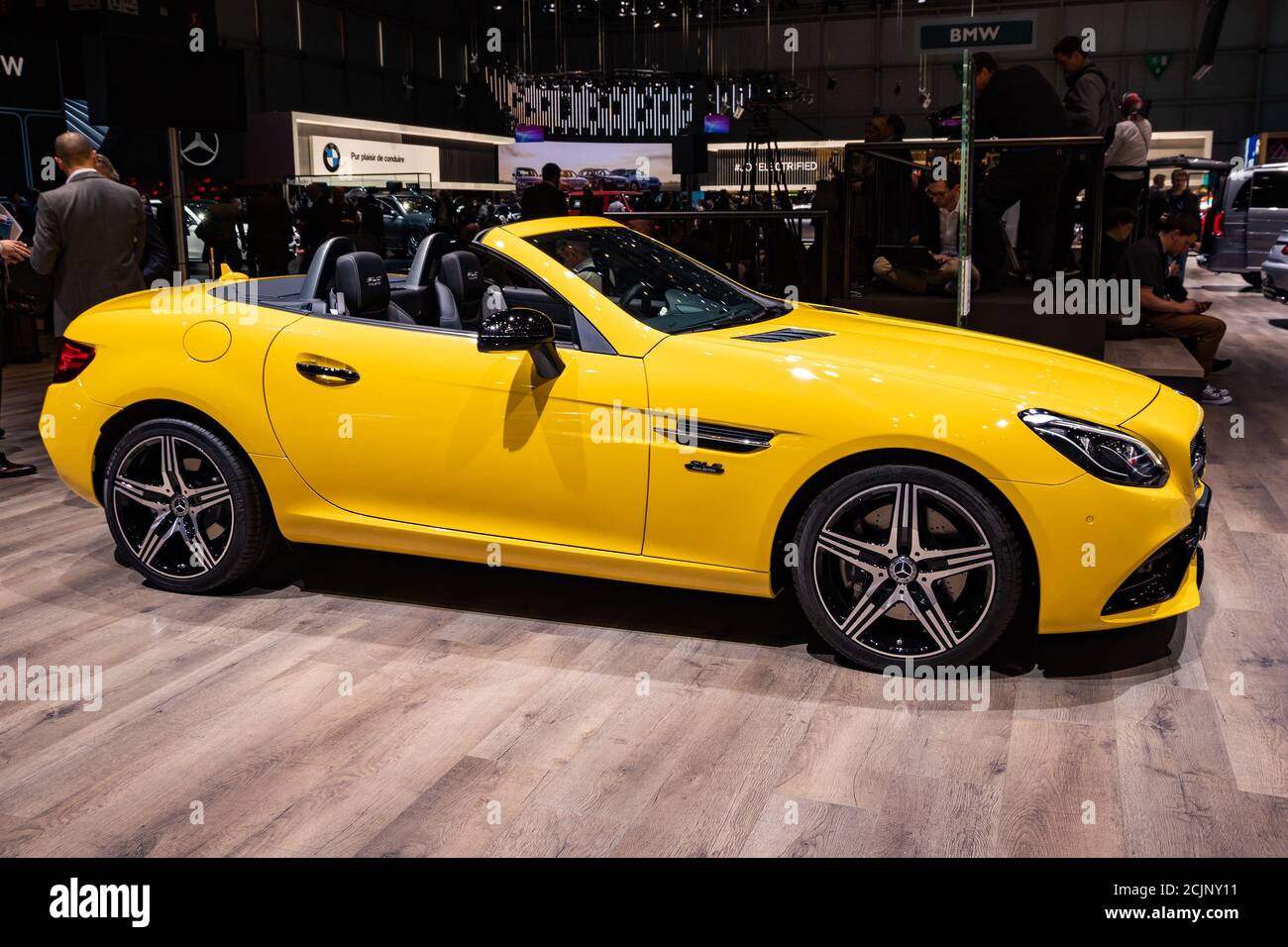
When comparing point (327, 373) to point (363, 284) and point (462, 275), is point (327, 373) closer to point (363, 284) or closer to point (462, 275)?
point (363, 284)

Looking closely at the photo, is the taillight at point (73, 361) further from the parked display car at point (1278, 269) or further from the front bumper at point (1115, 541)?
the parked display car at point (1278, 269)

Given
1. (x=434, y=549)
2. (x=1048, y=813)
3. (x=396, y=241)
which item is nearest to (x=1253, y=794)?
(x=1048, y=813)

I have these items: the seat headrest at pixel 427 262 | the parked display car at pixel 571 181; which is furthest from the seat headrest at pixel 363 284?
the parked display car at pixel 571 181

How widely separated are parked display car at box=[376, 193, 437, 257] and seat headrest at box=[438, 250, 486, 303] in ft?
52.4

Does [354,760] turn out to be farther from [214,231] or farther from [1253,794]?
[214,231]

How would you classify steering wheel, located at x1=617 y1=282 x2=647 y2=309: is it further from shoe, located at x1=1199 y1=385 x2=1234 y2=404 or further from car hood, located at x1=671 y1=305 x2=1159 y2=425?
shoe, located at x1=1199 y1=385 x2=1234 y2=404

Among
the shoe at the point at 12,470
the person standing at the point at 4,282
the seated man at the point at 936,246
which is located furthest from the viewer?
the seated man at the point at 936,246

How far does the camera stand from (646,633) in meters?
4.12

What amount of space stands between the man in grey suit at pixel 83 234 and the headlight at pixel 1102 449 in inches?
192

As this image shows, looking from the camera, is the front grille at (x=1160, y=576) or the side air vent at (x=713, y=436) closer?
the front grille at (x=1160, y=576)

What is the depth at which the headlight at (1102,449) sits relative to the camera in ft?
11.1

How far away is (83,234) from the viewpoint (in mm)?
6145

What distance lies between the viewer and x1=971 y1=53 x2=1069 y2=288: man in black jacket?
290 inches

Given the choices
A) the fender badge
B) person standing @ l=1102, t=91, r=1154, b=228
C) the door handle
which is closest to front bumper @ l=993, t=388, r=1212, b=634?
the fender badge
